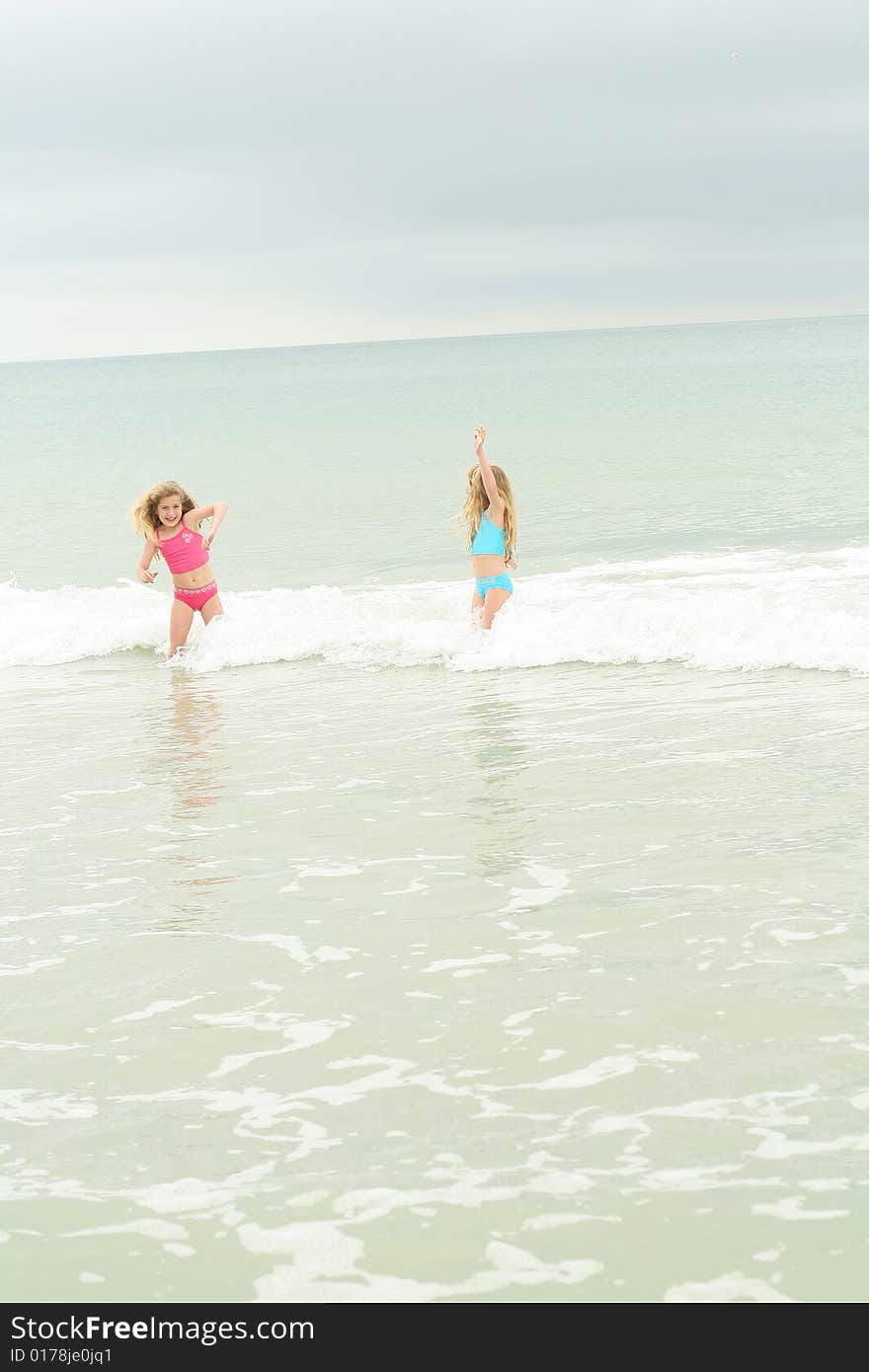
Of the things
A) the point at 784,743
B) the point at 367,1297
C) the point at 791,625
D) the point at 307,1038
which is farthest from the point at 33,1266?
the point at 791,625

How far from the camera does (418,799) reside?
7.66 meters

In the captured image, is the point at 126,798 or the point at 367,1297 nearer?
the point at 367,1297

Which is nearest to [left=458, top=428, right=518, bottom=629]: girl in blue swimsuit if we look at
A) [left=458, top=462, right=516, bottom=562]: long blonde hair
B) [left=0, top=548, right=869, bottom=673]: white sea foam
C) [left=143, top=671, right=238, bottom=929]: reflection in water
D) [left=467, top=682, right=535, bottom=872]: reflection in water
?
[left=458, top=462, right=516, bottom=562]: long blonde hair

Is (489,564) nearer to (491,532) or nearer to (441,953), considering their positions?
(491,532)

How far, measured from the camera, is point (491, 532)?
41.8ft

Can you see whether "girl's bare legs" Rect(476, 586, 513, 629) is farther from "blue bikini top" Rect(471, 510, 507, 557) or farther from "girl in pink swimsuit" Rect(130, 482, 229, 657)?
"girl in pink swimsuit" Rect(130, 482, 229, 657)

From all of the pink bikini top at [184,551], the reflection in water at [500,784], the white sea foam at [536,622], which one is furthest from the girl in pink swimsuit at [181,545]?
the reflection in water at [500,784]

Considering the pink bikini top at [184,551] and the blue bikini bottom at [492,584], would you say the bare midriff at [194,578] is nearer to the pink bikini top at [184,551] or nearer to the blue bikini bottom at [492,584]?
the pink bikini top at [184,551]

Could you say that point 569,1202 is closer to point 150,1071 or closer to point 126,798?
point 150,1071

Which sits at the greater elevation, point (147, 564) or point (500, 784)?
point (147, 564)

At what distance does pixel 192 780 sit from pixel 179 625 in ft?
17.9

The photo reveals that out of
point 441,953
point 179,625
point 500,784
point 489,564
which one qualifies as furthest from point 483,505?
point 441,953

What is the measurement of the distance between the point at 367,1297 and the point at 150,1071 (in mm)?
1400

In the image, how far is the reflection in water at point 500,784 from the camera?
6.66 metres
